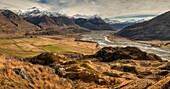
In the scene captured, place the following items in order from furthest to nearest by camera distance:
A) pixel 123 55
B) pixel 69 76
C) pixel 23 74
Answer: pixel 123 55
pixel 69 76
pixel 23 74

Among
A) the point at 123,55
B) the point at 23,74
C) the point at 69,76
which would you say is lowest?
the point at 123,55

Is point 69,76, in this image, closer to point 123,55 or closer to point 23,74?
point 23,74

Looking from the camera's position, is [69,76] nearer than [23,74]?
No

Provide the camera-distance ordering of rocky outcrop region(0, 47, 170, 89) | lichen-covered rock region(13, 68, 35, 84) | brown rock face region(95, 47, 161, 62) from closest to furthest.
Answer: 1. rocky outcrop region(0, 47, 170, 89)
2. lichen-covered rock region(13, 68, 35, 84)
3. brown rock face region(95, 47, 161, 62)

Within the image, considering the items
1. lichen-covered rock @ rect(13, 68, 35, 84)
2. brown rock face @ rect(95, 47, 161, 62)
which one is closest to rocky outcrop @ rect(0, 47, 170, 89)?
lichen-covered rock @ rect(13, 68, 35, 84)

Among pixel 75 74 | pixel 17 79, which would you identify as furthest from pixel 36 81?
pixel 75 74

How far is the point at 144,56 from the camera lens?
15675 centimetres

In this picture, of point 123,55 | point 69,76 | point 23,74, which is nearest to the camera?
point 23,74

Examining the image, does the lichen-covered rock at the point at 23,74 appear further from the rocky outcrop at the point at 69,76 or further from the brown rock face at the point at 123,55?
the brown rock face at the point at 123,55

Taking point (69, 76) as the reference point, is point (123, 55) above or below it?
below

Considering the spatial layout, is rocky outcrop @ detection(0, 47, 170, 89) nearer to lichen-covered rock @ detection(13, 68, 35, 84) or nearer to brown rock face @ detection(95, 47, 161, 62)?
lichen-covered rock @ detection(13, 68, 35, 84)

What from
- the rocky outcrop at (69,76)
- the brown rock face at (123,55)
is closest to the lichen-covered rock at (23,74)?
the rocky outcrop at (69,76)

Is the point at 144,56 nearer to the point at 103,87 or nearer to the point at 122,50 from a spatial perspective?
the point at 122,50

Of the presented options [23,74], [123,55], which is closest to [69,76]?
[23,74]
